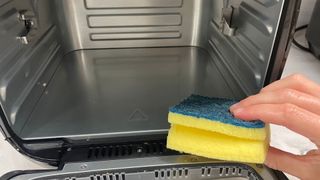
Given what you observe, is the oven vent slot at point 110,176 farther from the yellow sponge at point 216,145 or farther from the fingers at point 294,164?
the fingers at point 294,164

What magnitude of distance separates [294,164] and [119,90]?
465 millimetres

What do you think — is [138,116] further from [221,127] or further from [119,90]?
[221,127]

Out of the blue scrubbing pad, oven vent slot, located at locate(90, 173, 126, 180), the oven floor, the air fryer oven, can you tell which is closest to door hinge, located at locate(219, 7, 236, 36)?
the air fryer oven

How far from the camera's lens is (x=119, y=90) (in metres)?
0.77

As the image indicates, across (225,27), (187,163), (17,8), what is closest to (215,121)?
(187,163)

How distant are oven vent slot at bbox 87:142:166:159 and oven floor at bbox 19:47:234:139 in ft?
0.13

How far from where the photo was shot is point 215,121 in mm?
433

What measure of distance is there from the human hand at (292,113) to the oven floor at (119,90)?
0.21 meters

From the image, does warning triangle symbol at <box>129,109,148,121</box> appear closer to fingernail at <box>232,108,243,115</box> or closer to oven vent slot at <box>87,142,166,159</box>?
oven vent slot at <box>87,142,166,159</box>

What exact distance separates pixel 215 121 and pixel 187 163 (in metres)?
0.11

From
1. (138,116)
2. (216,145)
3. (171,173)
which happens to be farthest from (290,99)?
(138,116)

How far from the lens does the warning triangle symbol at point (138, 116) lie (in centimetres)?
63

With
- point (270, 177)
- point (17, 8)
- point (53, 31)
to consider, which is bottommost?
point (270, 177)

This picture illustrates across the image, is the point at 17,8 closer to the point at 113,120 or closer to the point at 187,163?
the point at 113,120
